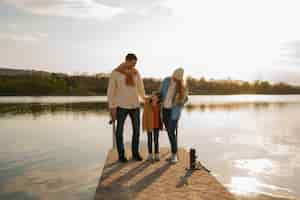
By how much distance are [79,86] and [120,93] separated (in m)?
66.7

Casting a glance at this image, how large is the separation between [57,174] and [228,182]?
3436mm

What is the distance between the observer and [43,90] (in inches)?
2509

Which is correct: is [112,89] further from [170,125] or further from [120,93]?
[170,125]

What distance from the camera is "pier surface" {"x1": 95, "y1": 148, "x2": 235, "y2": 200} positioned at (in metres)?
3.73

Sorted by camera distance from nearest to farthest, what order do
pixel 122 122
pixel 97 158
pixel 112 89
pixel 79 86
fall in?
pixel 112 89, pixel 122 122, pixel 97 158, pixel 79 86

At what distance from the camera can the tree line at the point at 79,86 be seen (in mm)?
62391

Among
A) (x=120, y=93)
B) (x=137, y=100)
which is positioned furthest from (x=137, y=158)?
(x=120, y=93)

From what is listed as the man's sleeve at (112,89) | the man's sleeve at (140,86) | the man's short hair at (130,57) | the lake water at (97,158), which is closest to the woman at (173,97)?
the man's sleeve at (140,86)

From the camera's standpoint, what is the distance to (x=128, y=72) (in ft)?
17.2

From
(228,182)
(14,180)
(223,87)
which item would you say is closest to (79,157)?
(14,180)

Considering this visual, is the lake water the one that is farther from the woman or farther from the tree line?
the tree line

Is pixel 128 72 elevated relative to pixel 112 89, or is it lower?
elevated

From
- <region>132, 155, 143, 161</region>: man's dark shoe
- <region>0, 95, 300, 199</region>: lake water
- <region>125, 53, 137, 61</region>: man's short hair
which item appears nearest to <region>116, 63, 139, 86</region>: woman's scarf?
<region>125, 53, 137, 61</region>: man's short hair

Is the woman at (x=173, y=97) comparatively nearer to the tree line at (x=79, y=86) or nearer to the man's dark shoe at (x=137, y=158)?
the man's dark shoe at (x=137, y=158)
